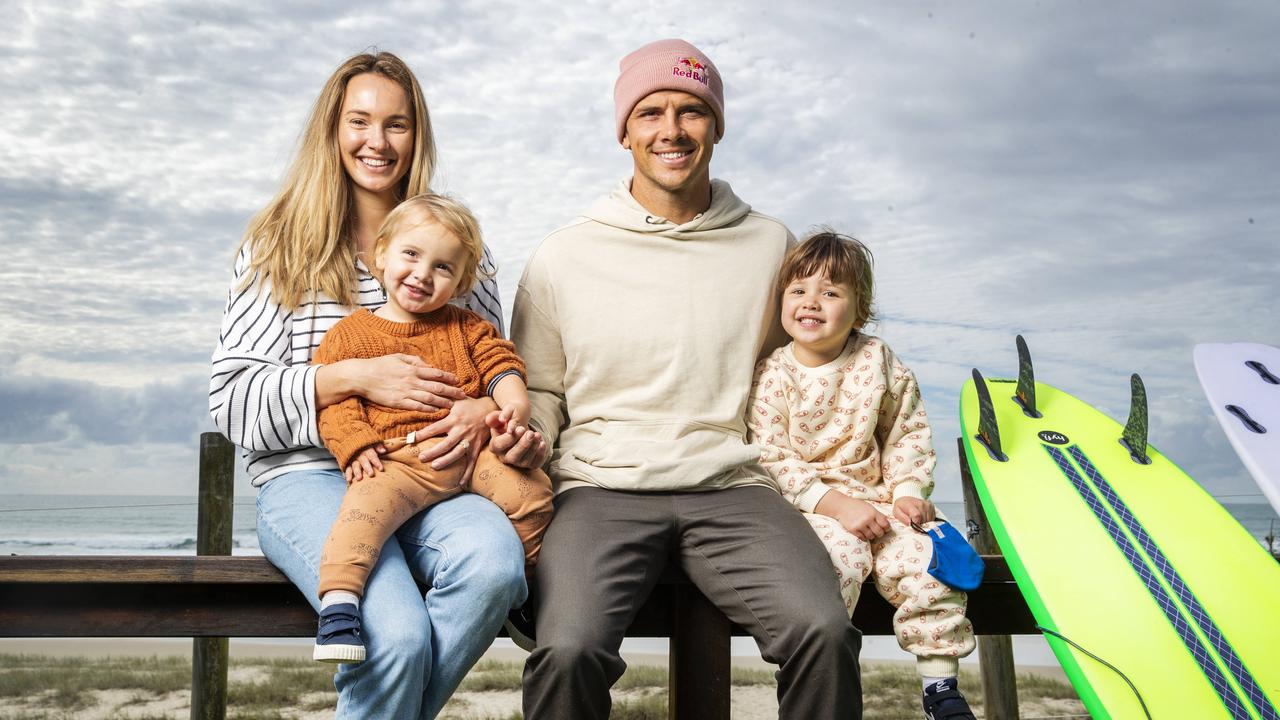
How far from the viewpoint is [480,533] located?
6.63 feet

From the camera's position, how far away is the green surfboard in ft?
7.30

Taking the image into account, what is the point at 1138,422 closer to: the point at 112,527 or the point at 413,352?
the point at 413,352

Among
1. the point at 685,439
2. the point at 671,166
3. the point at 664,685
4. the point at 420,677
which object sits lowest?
the point at 664,685

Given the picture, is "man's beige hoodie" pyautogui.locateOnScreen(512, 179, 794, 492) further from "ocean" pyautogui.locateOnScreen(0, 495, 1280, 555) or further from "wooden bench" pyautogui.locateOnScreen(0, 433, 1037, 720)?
"ocean" pyautogui.locateOnScreen(0, 495, 1280, 555)

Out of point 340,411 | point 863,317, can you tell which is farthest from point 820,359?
point 340,411

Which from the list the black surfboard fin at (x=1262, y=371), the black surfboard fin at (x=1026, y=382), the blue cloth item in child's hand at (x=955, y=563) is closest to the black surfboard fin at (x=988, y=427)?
the black surfboard fin at (x=1026, y=382)

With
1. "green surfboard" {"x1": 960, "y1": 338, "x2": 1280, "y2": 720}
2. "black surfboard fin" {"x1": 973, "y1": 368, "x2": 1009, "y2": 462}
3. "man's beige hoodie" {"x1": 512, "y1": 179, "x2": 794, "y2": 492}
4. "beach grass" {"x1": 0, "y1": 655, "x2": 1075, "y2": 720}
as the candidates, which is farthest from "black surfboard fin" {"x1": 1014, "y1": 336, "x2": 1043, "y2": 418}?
"beach grass" {"x1": 0, "y1": 655, "x2": 1075, "y2": 720}

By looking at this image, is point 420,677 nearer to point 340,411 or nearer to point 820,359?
point 340,411

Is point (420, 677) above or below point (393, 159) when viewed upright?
below

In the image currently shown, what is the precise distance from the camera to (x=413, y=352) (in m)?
2.29

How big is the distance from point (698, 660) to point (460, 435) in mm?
A: 790

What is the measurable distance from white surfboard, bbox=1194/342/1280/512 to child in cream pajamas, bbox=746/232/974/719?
849 mm

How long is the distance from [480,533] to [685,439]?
63 cm

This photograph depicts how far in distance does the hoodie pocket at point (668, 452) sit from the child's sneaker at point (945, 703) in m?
0.69
